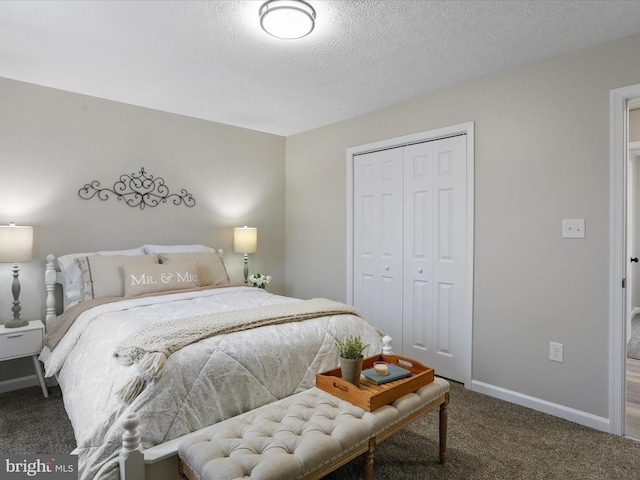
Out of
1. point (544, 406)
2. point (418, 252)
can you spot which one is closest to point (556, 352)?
point (544, 406)

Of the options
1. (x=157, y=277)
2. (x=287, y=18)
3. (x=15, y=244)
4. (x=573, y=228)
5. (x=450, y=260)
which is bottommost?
(x=157, y=277)

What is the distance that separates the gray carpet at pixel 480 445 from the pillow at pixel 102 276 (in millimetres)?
816

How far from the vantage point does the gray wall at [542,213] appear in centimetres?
239

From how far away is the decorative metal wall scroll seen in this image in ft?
10.9

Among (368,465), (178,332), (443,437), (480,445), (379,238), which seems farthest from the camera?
(379,238)

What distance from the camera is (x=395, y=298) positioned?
356 centimetres

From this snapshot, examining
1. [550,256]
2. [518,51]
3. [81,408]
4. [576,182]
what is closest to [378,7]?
[518,51]

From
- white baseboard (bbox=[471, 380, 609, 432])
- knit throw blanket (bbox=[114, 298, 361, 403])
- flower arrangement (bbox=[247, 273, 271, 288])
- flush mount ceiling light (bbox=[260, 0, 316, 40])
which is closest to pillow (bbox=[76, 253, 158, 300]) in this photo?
knit throw blanket (bbox=[114, 298, 361, 403])

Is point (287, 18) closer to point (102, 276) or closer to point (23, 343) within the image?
point (102, 276)

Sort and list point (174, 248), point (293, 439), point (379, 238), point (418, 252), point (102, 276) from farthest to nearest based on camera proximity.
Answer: point (379, 238) → point (174, 248) → point (418, 252) → point (102, 276) → point (293, 439)

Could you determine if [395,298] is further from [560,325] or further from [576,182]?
[576,182]

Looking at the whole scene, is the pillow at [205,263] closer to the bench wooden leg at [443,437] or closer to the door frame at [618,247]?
the bench wooden leg at [443,437]

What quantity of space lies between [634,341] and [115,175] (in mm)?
5535

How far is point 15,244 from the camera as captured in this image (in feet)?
8.82
